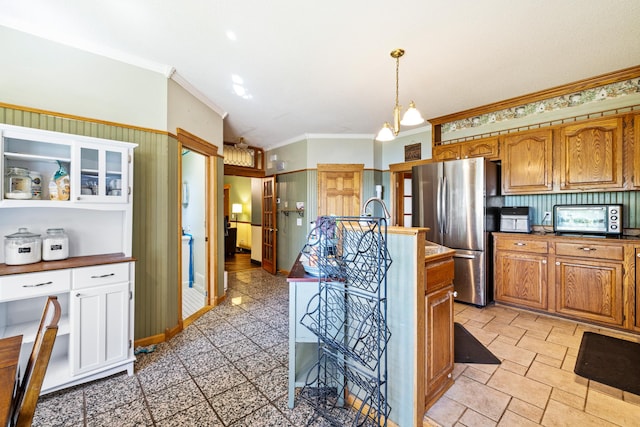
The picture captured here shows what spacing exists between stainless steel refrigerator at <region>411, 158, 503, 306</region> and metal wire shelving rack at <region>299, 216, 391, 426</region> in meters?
2.37

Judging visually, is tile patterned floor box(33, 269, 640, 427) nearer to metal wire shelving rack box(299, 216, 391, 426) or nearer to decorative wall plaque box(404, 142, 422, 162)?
metal wire shelving rack box(299, 216, 391, 426)

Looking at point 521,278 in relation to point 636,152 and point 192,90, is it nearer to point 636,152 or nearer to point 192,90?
point 636,152

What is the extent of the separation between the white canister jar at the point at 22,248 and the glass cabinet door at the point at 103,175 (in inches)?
15.7

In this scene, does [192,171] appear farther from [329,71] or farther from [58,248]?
[329,71]

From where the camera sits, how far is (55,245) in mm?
2004

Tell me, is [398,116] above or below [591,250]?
above

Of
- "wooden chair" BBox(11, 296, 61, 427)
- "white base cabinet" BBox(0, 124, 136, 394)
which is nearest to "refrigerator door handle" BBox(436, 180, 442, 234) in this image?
"white base cabinet" BBox(0, 124, 136, 394)

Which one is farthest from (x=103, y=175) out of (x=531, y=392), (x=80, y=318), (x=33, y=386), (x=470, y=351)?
(x=531, y=392)

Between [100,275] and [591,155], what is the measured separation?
4878mm

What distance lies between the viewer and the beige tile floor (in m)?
1.63

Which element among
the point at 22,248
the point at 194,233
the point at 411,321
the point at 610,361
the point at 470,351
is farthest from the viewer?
the point at 194,233

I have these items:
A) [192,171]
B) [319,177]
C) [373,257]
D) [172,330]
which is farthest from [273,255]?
[373,257]

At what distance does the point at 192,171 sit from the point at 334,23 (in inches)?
133

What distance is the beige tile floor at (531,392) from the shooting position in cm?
163
